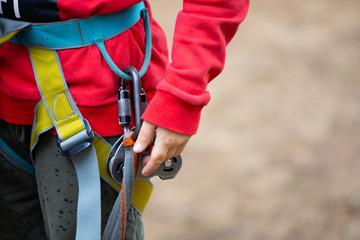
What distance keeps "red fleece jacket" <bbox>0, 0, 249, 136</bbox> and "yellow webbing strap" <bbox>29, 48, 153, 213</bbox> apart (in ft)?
0.07

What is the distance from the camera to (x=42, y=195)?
1.12 meters

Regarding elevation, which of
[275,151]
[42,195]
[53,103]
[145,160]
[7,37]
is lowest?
[275,151]

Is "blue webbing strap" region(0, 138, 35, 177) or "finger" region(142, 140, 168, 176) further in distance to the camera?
"blue webbing strap" region(0, 138, 35, 177)

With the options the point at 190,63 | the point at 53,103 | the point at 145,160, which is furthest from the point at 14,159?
the point at 190,63

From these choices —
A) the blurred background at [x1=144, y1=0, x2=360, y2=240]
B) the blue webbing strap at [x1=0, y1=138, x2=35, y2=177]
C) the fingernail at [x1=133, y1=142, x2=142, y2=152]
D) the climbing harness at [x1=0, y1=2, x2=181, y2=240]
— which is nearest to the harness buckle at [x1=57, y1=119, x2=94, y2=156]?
the climbing harness at [x1=0, y1=2, x2=181, y2=240]

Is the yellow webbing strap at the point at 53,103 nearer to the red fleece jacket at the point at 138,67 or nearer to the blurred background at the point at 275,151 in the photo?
the red fleece jacket at the point at 138,67

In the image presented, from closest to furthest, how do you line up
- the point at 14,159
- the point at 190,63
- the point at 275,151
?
the point at 190,63 < the point at 14,159 < the point at 275,151

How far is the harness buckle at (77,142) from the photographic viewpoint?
1004 mm

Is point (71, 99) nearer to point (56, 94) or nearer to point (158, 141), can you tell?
point (56, 94)

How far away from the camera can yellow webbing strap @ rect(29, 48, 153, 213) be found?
102cm

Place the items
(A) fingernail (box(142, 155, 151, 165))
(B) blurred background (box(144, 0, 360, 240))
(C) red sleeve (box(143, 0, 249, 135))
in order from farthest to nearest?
(B) blurred background (box(144, 0, 360, 240)) → (A) fingernail (box(142, 155, 151, 165)) → (C) red sleeve (box(143, 0, 249, 135))

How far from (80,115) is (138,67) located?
192 millimetres

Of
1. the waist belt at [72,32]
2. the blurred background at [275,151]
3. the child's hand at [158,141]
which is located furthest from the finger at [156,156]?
the blurred background at [275,151]

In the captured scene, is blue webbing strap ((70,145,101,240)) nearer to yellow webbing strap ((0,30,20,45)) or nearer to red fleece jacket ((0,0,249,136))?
red fleece jacket ((0,0,249,136))
